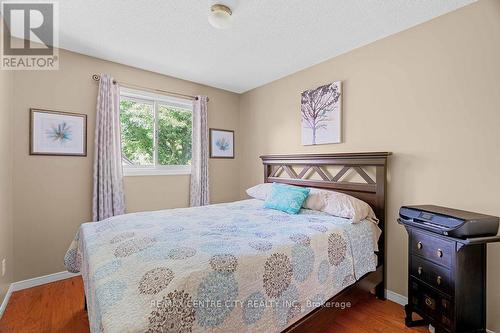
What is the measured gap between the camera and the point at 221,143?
13.0 feet

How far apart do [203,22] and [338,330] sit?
289cm

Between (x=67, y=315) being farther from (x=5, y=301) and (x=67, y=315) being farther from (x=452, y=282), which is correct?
(x=452, y=282)

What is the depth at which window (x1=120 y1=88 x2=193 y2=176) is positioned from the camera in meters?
3.17

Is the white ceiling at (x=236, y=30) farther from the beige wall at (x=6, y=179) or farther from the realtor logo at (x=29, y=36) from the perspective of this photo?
the beige wall at (x=6, y=179)

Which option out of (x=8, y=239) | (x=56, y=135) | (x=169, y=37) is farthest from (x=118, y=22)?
(x=8, y=239)

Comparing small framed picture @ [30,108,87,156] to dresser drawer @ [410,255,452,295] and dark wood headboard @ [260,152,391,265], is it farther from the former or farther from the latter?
dresser drawer @ [410,255,452,295]

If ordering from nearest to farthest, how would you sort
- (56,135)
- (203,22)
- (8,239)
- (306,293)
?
(306,293) → (203,22) → (8,239) → (56,135)

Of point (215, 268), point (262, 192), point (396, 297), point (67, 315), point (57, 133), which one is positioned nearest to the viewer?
point (215, 268)

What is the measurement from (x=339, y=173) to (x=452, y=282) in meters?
1.40

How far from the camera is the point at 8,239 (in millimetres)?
2260

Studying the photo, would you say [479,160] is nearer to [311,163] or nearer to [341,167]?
[341,167]

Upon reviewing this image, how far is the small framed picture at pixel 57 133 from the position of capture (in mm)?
2482

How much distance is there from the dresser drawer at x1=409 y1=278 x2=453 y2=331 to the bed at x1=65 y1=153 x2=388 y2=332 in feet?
1.17

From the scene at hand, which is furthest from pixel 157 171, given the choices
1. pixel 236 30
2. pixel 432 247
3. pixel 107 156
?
pixel 432 247
